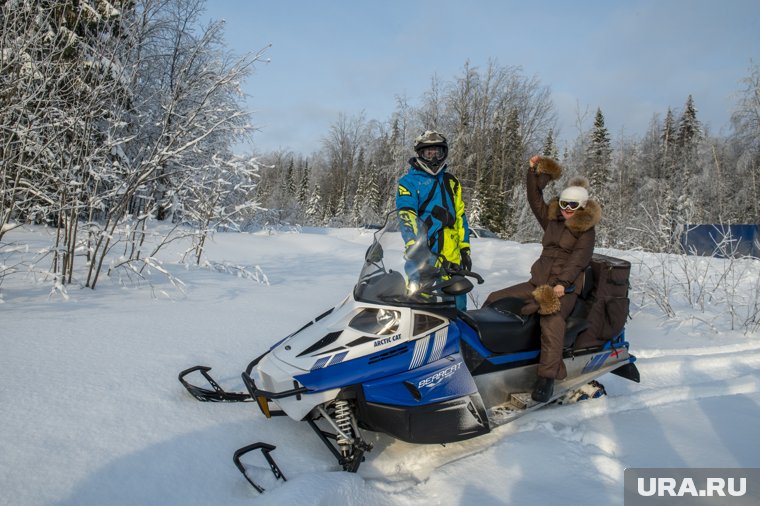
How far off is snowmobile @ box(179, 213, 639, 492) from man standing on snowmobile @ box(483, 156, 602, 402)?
190 mm

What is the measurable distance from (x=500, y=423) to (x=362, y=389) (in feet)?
3.20

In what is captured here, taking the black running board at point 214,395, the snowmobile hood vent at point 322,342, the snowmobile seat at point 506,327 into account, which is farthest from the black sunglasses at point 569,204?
the black running board at point 214,395

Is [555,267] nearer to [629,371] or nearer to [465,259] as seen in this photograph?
[465,259]

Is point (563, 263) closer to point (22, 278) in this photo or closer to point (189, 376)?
point (189, 376)

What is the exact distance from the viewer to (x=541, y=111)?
30000 mm

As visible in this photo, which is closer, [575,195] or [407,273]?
[407,273]

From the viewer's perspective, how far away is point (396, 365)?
2.30 meters

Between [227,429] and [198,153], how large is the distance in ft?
17.7

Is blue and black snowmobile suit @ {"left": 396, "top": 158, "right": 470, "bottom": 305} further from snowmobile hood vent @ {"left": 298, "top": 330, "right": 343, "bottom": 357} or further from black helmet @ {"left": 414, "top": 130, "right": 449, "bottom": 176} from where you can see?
snowmobile hood vent @ {"left": 298, "top": 330, "right": 343, "bottom": 357}

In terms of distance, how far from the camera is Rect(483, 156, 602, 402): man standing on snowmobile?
293cm

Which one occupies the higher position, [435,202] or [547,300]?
[435,202]

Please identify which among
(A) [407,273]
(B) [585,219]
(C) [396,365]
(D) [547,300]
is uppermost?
(B) [585,219]

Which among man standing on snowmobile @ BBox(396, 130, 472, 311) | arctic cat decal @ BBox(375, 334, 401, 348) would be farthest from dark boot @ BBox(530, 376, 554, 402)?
arctic cat decal @ BBox(375, 334, 401, 348)
